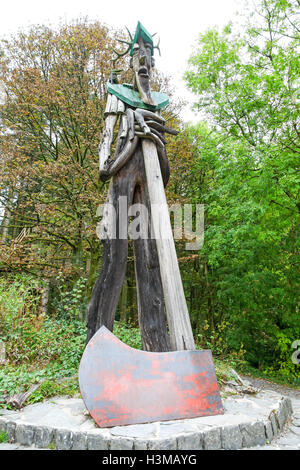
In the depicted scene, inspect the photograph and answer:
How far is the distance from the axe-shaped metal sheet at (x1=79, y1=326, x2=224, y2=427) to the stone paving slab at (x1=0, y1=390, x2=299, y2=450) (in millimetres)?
77

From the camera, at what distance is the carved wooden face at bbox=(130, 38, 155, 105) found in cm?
386

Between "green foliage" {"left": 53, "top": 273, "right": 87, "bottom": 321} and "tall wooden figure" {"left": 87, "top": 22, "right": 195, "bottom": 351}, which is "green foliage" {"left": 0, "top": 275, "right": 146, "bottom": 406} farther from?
"tall wooden figure" {"left": 87, "top": 22, "right": 195, "bottom": 351}

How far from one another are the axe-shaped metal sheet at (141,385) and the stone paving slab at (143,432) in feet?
0.25

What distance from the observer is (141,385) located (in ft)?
8.25

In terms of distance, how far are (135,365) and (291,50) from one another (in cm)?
757

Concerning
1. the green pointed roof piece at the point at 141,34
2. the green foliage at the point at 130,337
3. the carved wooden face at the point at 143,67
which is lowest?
the green foliage at the point at 130,337

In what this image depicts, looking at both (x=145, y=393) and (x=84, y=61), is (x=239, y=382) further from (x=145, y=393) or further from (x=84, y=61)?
(x=84, y=61)

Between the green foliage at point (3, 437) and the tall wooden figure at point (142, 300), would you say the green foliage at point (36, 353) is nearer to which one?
the green foliage at point (3, 437)

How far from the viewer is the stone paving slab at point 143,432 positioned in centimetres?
215

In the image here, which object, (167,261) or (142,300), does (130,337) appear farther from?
(167,261)

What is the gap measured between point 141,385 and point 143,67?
11.0 feet

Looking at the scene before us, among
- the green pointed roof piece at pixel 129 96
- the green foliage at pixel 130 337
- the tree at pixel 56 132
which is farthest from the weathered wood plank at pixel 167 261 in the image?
the tree at pixel 56 132

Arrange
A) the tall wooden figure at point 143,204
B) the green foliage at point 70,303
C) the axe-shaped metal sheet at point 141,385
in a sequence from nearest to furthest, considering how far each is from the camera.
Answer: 1. the axe-shaped metal sheet at point 141,385
2. the tall wooden figure at point 143,204
3. the green foliage at point 70,303
